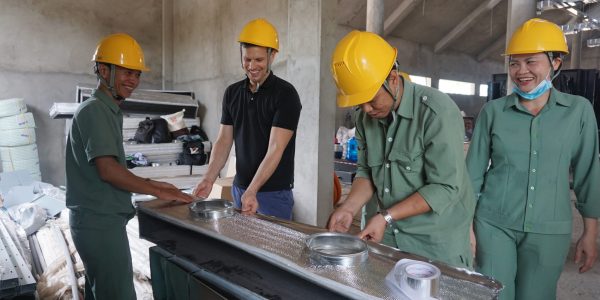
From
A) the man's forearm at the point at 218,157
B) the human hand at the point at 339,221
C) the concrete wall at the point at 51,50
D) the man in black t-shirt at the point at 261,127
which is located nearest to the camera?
the human hand at the point at 339,221

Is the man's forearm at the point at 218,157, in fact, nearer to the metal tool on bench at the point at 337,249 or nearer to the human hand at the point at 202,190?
the human hand at the point at 202,190

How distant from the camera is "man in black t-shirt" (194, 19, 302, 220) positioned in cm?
218

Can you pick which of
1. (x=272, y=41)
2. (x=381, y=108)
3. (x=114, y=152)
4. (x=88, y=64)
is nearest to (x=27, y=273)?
(x=114, y=152)

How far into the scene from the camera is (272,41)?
2.27m

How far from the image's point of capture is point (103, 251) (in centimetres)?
185

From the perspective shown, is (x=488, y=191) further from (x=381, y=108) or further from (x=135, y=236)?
(x=135, y=236)

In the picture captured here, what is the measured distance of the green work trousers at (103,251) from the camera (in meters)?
1.83

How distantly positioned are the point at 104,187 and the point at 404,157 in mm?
1383

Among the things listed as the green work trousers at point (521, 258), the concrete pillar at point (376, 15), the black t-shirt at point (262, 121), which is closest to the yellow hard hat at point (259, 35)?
the black t-shirt at point (262, 121)

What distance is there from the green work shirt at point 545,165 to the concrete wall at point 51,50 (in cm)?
684

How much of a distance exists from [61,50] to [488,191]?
6.97m

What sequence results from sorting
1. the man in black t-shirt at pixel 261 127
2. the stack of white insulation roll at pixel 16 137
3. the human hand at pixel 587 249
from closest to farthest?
the human hand at pixel 587 249 → the man in black t-shirt at pixel 261 127 → the stack of white insulation roll at pixel 16 137

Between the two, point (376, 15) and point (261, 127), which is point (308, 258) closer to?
point (261, 127)

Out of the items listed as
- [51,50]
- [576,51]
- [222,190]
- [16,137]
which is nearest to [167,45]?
[51,50]
